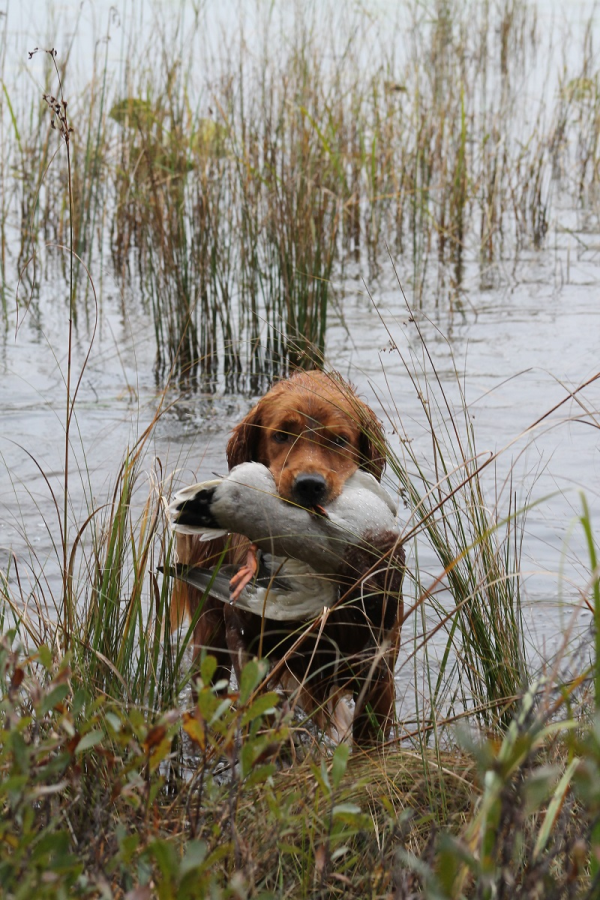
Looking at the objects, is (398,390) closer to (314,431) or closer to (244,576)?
(314,431)

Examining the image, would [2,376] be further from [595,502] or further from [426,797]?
[426,797]

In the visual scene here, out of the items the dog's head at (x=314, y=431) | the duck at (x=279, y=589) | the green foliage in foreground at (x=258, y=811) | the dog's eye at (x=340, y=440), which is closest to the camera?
the green foliage in foreground at (x=258, y=811)

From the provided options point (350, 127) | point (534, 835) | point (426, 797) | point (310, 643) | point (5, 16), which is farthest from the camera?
point (350, 127)

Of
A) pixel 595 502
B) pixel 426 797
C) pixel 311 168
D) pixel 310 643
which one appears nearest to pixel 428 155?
pixel 311 168

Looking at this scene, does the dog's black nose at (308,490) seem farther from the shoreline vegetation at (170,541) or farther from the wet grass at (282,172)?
the wet grass at (282,172)

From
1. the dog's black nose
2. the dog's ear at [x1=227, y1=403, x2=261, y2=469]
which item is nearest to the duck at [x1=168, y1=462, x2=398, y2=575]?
the dog's black nose

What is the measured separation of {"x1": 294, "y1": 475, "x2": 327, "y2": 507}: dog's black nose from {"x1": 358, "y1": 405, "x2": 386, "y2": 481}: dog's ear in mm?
215

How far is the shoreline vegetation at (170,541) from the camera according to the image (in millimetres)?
1510

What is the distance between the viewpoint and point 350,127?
348 inches

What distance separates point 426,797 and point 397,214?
7288 millimetres

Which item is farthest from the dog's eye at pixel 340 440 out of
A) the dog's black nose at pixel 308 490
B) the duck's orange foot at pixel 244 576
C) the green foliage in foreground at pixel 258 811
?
the green foliage in foreground at pixel 258 811

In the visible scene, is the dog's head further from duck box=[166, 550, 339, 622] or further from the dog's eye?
duck box=[166, 550, 339, 622]

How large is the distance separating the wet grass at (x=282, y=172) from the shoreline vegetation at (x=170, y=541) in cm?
4

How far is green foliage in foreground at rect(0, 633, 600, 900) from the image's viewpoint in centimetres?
127
